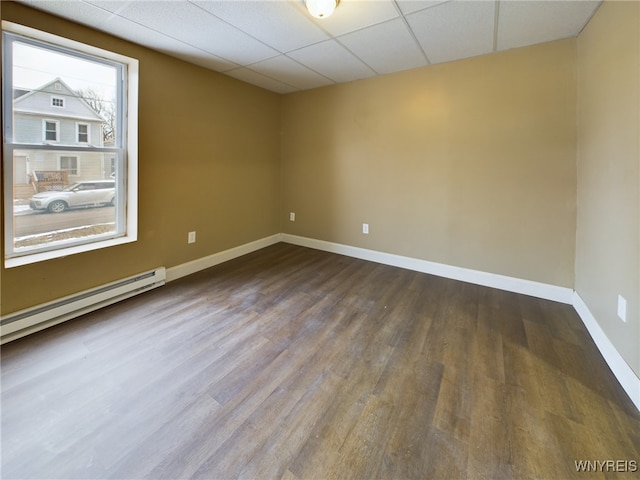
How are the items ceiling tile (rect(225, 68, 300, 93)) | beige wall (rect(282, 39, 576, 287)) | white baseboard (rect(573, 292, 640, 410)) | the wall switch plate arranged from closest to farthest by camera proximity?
1. white baseboard (rect(573, 292, 640, 410))
2. the wall switch plate
3. beige wall (rect(282, 39, 576, 287))
4. ceiling tile (rect(225, 68, 300, 93))

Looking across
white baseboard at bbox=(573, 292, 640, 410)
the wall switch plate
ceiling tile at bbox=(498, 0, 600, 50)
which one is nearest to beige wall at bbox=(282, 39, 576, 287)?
ceiling tile at bbox=(498, 0, 600, 50)

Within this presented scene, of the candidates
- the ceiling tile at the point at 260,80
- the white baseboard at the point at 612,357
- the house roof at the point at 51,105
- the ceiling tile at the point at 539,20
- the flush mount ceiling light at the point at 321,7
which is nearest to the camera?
the white baseboard at the point at 612,357

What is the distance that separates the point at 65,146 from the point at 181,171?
97 centimetres

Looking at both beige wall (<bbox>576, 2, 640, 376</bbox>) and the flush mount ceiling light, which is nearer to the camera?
beige wall (<bbox>576, 2, 640, 376</bbox>)

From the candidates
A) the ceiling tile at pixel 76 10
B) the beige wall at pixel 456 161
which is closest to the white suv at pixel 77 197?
the ceiling tile at pixel 76 10

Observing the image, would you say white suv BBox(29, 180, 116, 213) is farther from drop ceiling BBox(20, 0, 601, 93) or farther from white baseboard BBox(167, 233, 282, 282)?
drop ceiling BBox(20, 0, 601, 93)

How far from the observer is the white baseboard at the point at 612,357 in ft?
4.99

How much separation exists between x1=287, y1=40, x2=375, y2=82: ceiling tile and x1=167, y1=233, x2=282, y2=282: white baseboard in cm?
239

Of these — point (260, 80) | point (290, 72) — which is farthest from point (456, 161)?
point (260, 80)

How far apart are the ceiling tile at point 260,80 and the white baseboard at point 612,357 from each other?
13.1 ft

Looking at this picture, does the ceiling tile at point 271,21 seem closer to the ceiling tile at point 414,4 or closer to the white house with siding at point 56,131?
the ceiling tile at point 414,4

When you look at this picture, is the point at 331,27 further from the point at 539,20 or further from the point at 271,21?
the point at 539,20

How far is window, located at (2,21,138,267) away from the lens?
6.79 feet

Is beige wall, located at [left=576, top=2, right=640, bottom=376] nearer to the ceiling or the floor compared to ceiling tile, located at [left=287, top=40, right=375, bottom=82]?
nearer to the floor
